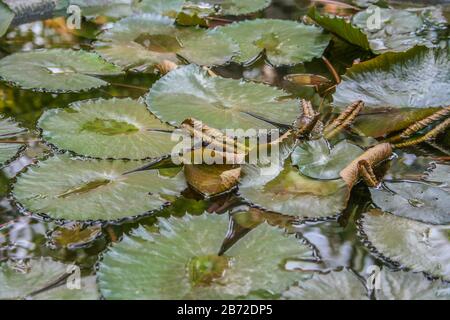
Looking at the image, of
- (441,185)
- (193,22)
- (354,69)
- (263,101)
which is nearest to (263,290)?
(441,185)

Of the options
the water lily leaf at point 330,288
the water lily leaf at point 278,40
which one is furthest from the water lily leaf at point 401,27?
the water lily leaf at point 330,288

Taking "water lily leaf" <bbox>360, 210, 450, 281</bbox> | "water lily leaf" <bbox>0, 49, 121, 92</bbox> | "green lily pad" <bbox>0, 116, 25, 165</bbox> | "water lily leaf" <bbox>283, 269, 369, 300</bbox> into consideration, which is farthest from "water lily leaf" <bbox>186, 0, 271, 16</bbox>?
"water lily leaf" <bbox>283, 269, 369, 300</bbox>

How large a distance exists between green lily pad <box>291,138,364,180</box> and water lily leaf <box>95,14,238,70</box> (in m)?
0.67

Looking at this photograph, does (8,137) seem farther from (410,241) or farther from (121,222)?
(410,241)

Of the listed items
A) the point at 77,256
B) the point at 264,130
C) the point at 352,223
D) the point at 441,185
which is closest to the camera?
the point at 77,256

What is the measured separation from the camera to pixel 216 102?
1.79 m

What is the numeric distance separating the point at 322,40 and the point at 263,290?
1.34 meters

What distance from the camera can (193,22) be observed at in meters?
2.34

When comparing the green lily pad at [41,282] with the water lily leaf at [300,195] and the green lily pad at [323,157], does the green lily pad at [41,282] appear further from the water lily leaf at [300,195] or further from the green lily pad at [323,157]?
the green lily pad at [323,157]

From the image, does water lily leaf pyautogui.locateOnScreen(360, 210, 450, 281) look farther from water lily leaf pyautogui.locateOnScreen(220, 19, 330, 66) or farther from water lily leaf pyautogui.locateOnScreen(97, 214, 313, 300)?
water lily leaf pyautogui.locateOnScreen(220, 19, 330, 66)

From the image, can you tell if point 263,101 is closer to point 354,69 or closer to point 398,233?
point 354,69

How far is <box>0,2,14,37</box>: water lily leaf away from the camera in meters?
2.31

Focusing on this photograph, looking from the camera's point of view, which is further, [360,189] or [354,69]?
[354,69]

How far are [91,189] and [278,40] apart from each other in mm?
1134
